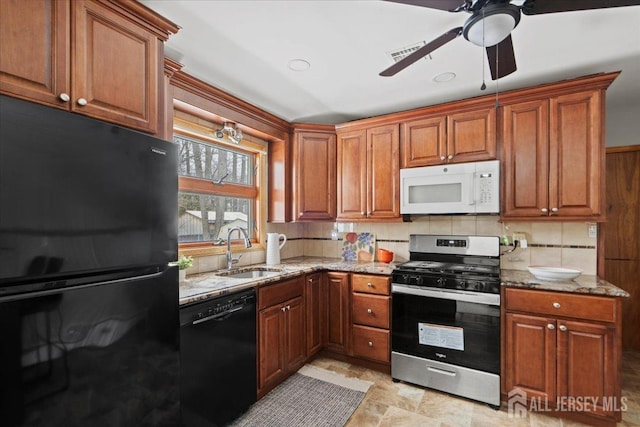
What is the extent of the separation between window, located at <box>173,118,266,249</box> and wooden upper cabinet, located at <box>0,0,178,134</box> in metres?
0.92

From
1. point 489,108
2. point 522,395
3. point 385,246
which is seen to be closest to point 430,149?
point 489,108

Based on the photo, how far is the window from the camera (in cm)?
253

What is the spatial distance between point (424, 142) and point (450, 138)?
223 millimetres

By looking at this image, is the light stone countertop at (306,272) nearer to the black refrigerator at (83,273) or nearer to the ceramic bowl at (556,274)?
the ceramic bowl at (556,274)

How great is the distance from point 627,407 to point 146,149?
11.5ft

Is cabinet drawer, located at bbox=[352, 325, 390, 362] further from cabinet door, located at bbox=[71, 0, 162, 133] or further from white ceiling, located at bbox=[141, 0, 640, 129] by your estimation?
cabinet door, located at bbox=[71, 0, 162, 133]

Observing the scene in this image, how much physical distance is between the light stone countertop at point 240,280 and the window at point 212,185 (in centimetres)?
39

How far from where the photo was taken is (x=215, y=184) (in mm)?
2795

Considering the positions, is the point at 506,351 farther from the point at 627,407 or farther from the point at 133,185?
the point at 133,185

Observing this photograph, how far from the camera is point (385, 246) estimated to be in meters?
3.33

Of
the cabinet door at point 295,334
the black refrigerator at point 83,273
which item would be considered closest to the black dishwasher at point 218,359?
the black refrigerator at point 83,273

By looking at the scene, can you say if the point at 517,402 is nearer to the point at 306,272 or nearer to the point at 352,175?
the point at 306,272

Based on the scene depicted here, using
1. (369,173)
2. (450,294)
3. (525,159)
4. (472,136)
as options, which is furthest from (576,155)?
(369,173)

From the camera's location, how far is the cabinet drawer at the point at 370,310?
2.66m
